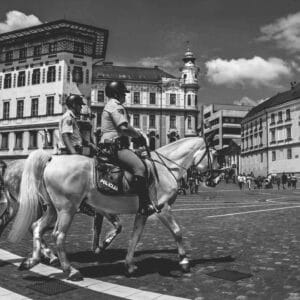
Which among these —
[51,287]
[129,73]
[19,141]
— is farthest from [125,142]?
[129,73]

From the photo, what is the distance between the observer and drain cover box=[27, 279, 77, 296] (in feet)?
16.7

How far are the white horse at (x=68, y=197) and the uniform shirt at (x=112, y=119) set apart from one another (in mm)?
546

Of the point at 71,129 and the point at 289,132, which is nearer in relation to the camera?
the point at 71,129

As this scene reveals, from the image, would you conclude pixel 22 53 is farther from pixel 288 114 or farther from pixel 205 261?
pixel 288 114

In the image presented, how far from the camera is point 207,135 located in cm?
711

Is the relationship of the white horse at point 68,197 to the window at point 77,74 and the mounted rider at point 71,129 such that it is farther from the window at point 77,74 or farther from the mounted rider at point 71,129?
the window at point 77,74

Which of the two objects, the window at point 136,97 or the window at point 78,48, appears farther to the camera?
the window at point 136,97

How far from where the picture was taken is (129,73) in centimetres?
8462

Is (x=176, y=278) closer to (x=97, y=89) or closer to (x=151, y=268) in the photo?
(x=151, y=268)

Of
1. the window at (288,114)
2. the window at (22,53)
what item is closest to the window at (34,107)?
the window at (22,53)

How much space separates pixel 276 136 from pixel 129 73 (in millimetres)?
34135

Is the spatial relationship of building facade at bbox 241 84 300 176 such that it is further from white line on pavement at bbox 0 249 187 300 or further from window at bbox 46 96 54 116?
white line on pavement at bbox 0 249 187 300

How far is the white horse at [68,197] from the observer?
19.1 ft

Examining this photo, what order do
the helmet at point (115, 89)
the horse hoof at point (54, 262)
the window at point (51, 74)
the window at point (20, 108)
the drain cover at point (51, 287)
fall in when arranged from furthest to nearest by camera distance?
the window at point (20, 108)
the window at point (51, 74)
the horse hoof at point (54, 262)
the helmet at point (115, 89)
the drain cover at point (51, 287)
